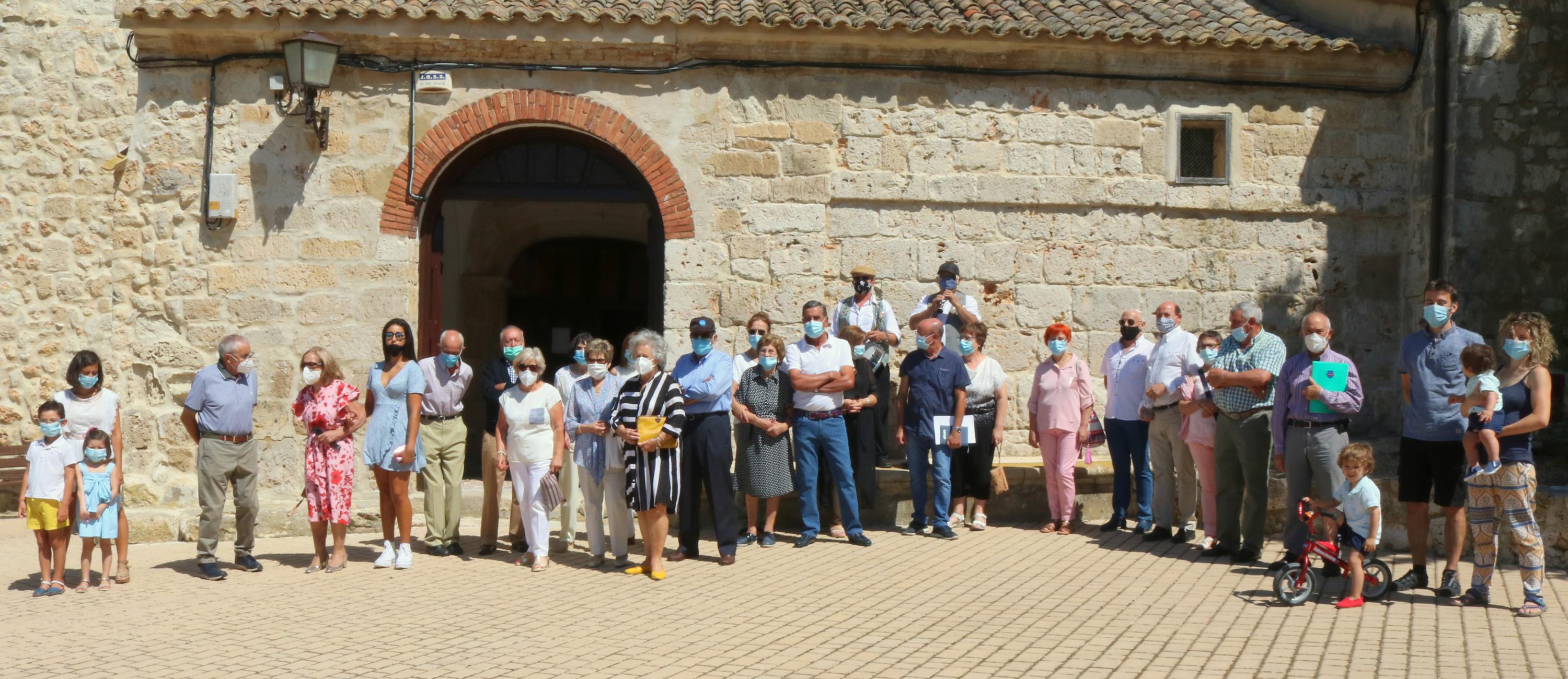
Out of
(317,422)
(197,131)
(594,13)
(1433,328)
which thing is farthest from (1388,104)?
(197,131)

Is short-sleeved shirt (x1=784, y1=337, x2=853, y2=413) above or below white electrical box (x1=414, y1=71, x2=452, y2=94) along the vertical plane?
below

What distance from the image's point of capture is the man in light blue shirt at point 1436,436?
783 cm

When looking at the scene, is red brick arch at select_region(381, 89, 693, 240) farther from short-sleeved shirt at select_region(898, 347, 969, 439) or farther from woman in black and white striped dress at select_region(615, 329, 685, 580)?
woman in black and white striped dress at select_region(615, 329, 685, 580)

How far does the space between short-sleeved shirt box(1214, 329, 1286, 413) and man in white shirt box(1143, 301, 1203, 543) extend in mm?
427

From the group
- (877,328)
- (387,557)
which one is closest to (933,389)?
(877,328)

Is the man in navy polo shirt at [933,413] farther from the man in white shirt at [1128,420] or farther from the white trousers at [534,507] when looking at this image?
the white trousers at [534,507]

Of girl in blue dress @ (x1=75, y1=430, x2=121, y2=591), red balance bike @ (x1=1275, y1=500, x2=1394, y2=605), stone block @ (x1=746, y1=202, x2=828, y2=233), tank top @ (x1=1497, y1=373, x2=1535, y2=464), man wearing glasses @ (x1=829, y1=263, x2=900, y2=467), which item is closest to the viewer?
tank top @ (x1=1497, y1=373, x2=1535, y2=464)

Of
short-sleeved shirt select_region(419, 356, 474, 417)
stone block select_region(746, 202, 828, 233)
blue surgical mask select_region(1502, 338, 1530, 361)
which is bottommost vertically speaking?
short-sleeved shirt select_region(419, 356, 474, 417)

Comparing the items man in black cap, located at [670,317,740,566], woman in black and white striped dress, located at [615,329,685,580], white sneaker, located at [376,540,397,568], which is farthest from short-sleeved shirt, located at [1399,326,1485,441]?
white sneaker, located at [376,540,397,568]

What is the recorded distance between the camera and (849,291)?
11602 mm

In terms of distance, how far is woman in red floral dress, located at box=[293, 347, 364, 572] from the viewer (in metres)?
8.88

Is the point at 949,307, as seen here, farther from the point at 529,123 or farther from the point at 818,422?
the point at 529,123

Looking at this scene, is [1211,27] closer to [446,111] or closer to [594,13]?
[594,13]

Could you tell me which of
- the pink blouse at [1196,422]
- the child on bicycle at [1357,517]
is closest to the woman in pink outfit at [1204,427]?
the pink blouse at [1196,422]
